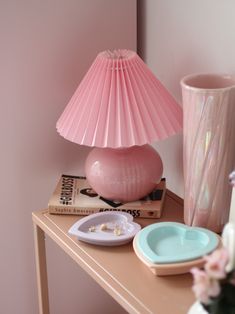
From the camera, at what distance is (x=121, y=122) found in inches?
38.4

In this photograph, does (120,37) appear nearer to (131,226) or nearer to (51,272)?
(131,226)

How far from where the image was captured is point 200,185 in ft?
3.15

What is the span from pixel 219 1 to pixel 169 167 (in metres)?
0.41

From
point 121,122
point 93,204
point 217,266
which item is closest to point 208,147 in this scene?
point 121,122

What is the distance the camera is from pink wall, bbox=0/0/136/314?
111 centimetres

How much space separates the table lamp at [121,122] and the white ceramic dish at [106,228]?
5 centimetres

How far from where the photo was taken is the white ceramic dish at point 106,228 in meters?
0.96

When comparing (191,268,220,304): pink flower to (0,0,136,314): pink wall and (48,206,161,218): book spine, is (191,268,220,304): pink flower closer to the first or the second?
(48,206,161,218): book spine

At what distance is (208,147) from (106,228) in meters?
0.24

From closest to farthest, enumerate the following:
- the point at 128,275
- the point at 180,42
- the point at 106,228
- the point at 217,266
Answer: the point at 217,266 < the point at 128,275 < the point at 106,228 < the point at 180,42

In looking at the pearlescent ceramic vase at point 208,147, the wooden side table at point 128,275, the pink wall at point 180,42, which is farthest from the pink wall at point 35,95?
the pearlescent ceramic vase at point 208,147

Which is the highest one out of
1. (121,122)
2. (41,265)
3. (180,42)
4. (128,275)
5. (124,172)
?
(180,42)

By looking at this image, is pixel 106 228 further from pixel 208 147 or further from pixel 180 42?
pixel 180 42

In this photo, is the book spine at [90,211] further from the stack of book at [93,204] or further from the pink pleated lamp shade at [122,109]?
the pink pleated lamp shade at [122,109]
